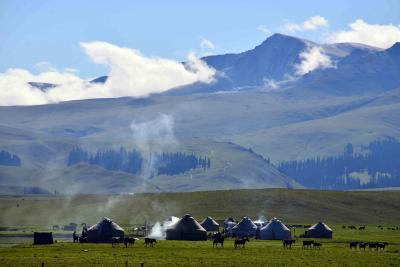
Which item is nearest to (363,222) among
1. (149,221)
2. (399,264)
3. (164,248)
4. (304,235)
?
(149,221)

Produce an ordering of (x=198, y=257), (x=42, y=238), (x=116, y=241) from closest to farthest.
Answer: (x=198, y=257) < (x=116, y=241) < (x=42, y=238)

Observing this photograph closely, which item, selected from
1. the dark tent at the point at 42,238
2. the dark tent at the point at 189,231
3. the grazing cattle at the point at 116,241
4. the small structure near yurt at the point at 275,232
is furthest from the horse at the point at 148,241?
the small structure near yurt at the point at 275,232

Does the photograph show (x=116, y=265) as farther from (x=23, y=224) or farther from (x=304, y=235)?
(x=23, y=224)

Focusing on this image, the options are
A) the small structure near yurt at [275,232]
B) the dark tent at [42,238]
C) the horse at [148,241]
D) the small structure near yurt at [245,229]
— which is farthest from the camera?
the small structure near yurt at [245,229]

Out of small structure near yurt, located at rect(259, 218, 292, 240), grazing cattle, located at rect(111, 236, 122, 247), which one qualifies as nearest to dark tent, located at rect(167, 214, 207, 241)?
small structure near yurt, located at rect(259, 218, 292, 240)

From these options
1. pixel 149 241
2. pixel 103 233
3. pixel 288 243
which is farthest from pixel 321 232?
pixel 149 241

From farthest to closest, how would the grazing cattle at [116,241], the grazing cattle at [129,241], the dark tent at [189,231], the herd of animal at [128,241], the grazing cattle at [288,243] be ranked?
the dark tent at [189,231], the grazing cattle at [116,241], the herd of animal at [128,241], the grazing cattle at [288,243], the grazing cattle at [129,241]

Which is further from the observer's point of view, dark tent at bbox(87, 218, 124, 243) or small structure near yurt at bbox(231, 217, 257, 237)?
small structure near yurt at bbox(231, 217, 257, 237)

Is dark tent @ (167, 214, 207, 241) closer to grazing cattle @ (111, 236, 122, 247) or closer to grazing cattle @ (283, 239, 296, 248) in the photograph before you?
grazing cattle @ (111, 236, 122, 247)

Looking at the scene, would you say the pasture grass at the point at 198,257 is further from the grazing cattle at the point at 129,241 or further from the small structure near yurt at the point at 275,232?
the small structure near yurt at the point at 275,232


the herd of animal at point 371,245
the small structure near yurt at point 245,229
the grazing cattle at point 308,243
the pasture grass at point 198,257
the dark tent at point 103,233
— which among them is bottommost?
the pasture grass at point 198,257

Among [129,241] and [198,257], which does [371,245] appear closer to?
[198,257]

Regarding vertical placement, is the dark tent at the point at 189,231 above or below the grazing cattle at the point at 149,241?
above

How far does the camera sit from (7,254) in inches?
3184
